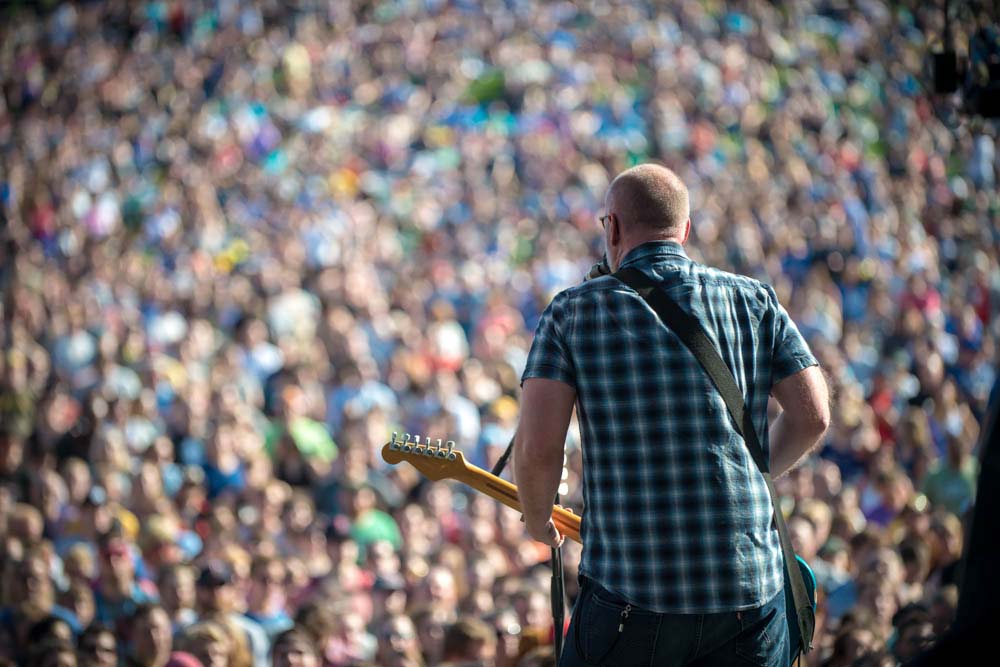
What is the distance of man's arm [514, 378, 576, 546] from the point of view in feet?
9.34

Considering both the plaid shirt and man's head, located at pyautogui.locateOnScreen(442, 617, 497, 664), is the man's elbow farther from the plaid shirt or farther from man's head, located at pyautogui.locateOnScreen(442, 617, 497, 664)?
man's head, located at pyautogui.locateOnScreen(442, 617, 497, 664)

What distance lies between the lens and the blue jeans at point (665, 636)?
280 centimetres

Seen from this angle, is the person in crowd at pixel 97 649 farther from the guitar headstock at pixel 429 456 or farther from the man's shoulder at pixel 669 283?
the man's shoulder at pixel 669 283

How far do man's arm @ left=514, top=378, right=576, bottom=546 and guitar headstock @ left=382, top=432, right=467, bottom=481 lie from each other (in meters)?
0.44

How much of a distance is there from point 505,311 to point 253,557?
19.4 feet

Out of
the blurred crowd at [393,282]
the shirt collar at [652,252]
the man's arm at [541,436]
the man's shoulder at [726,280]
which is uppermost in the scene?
the shirt collar at [652,252]

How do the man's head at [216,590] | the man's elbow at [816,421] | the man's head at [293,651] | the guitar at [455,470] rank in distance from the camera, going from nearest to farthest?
1. the man's elbow at [816,421]
2. the guitar at [455,470]
3. the man's head at [293,651]
4. the man's head at [216,590]

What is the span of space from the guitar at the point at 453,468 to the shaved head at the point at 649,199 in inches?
28.7

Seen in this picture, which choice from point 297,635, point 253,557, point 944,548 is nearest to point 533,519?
point 297,635

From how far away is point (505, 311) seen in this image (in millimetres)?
12359

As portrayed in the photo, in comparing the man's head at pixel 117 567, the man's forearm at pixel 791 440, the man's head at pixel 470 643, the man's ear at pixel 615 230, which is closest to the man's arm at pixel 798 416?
the man's forearm at pixel 791 440

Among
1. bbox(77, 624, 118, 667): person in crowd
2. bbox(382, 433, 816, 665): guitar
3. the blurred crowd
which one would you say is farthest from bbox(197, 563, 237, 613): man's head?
bbox(382, 433, 816, 665): guitar

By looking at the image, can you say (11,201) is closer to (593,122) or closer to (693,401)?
(593,122)

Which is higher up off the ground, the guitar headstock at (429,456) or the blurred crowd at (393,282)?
the guitar headstock at (429,456)
